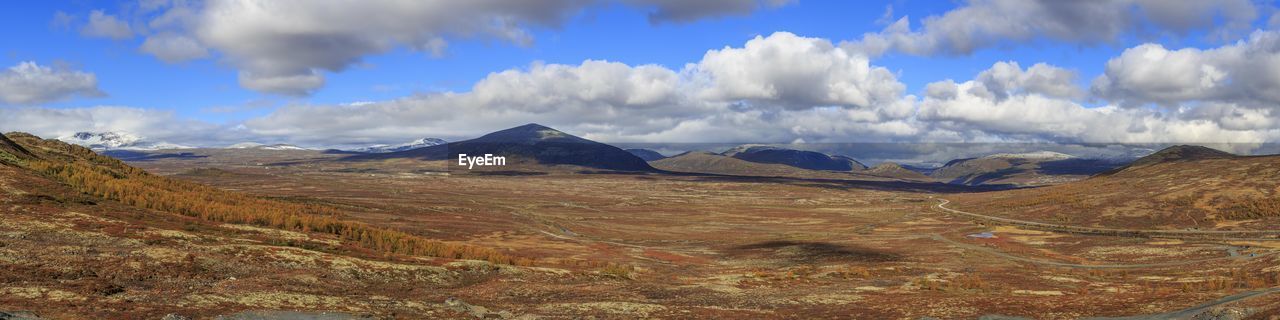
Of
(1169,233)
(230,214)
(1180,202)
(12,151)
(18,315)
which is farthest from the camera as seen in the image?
(1180,202)

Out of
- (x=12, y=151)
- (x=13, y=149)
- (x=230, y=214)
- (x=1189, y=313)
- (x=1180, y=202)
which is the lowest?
(x=1189, y=313)

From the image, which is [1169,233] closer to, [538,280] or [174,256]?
[538,280]

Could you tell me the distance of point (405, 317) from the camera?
23875 millimetres

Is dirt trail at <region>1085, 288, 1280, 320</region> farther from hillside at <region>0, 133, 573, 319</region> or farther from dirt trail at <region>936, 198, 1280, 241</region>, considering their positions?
dirt trail at <region>936, 198, 1280, 241</region>

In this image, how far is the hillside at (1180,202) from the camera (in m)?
94.1

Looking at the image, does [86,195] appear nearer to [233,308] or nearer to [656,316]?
Result: [233,308]

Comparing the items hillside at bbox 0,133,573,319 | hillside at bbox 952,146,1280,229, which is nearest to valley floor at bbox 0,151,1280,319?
hillside at bbox 0,133,573,319

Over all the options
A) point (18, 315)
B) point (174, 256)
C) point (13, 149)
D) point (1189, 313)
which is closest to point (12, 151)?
point (13, 149)

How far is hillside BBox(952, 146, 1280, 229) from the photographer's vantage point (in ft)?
309

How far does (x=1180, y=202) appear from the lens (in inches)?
4225

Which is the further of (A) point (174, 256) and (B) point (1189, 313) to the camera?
(A) point (174, 256)

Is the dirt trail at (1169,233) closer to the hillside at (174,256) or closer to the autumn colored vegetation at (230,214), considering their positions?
the autumn colored vegetation at (230,214)

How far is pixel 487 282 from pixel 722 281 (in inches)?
530

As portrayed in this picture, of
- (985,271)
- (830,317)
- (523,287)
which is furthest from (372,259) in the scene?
(985,271)
